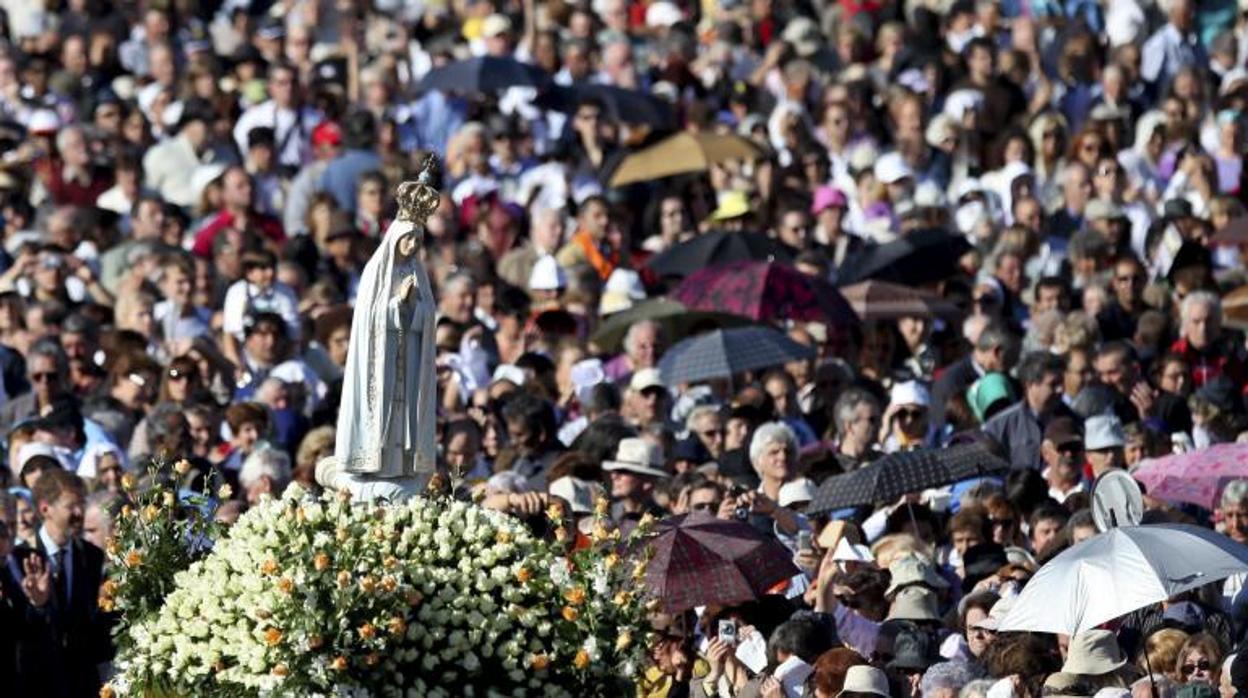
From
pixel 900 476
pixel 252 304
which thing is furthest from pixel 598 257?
pixel 900 476

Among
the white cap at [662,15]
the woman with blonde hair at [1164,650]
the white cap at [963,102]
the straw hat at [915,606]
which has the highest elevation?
the white cap at [662,15]

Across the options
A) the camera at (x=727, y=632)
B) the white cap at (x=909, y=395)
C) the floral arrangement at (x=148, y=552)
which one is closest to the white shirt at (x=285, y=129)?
the white cap at (x=909, y=395)

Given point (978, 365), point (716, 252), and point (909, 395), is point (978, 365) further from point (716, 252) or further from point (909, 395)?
point (716, 252)

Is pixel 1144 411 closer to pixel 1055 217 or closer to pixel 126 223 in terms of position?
pixel 1055 217

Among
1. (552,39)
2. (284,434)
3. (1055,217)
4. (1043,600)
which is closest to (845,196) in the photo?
(1055,217)

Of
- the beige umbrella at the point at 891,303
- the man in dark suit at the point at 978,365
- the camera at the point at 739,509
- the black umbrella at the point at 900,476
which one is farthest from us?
the beige umbrella at the point at 891,303

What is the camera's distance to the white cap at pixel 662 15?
3481cm

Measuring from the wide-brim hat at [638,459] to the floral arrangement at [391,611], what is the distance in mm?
5813

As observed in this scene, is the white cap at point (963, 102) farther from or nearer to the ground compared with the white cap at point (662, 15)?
nearer to the ground

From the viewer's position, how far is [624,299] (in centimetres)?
2738

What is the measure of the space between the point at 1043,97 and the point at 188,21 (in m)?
8.15

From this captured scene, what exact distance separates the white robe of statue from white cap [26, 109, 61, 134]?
14.5 meters

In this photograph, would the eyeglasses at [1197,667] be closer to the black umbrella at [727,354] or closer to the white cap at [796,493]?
the white cap at [796,493]

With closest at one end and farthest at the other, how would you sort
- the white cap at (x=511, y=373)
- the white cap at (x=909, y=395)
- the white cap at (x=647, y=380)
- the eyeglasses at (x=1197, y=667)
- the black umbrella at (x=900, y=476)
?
the eyeglasses at (x=1197, y=667) → the black umbrella at (x=900, y=476) → the white cap at (x=909, y=395) → the white cap at (x=647, y=380) → the white cap at (x=511, y=373)
